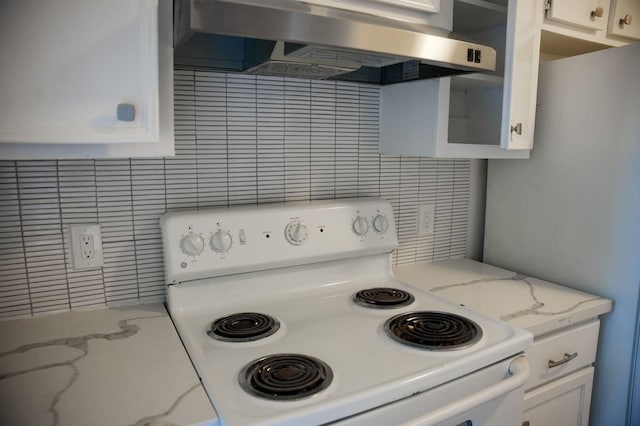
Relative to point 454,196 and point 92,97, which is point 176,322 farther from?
point 454,196

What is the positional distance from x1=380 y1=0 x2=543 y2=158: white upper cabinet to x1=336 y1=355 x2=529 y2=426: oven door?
654 mm

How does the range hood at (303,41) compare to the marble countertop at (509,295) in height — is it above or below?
above

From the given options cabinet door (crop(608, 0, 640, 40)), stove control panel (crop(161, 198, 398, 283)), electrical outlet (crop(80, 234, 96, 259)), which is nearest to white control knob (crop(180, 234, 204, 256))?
stove control panel (crop(161, 198, 398, 283))

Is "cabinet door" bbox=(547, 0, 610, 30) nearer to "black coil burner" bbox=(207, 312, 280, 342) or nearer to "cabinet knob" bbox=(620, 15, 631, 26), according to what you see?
"cabinet knob" bbox=(620, 15, 631, 26)

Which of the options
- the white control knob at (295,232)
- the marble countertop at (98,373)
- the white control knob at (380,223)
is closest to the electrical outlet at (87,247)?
the marble countertop at (98,373)

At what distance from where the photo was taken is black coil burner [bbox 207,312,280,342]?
105 centimetres

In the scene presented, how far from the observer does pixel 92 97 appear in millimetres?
841

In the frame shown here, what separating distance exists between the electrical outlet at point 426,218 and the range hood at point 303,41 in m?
0.57

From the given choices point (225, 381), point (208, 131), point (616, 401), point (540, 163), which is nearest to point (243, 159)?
point (208, 131)

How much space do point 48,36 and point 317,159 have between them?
856mm

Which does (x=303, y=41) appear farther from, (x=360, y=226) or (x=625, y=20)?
(x=625, y=20)

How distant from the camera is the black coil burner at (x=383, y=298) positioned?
4.16 feet

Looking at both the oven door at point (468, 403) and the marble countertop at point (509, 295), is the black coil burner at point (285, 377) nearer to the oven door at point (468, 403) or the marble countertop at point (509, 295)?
the oven door at point (468, 403)

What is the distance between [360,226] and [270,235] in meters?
0.31
